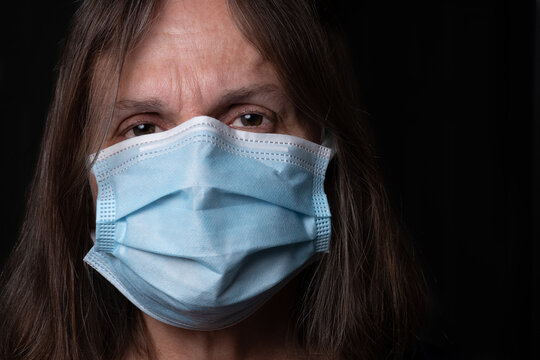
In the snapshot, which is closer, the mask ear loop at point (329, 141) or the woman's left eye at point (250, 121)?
the woman's left eye at point (250, 121)

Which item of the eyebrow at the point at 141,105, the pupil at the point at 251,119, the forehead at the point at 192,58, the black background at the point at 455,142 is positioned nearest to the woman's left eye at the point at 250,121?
the pupil at the point at 251,119

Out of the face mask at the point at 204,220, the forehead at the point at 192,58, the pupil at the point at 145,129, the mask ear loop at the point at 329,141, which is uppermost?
the forehead at the point at 192,58

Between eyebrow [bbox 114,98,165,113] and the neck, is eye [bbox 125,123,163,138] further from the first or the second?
the neck

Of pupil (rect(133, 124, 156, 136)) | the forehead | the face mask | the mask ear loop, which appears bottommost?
the face mask

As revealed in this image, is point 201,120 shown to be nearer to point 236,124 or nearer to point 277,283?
point 236,124

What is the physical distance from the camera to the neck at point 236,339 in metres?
2.31

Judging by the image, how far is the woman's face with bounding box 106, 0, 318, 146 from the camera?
2127 mm

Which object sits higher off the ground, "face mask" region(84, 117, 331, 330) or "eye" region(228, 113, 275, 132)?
"eye" region(228, 113, 275, 132)

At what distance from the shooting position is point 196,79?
2.12 metres

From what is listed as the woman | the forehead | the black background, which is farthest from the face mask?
the black background

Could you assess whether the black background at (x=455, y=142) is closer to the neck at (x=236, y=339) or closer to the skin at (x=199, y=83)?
the neck at (x=236, y=339)

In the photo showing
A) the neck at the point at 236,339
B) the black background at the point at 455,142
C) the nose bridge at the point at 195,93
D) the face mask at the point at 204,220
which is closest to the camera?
the face mask at the point at 204,220

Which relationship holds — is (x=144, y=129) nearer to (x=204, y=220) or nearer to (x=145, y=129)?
(x=145, y=129)

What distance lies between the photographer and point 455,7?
3.51 metres
